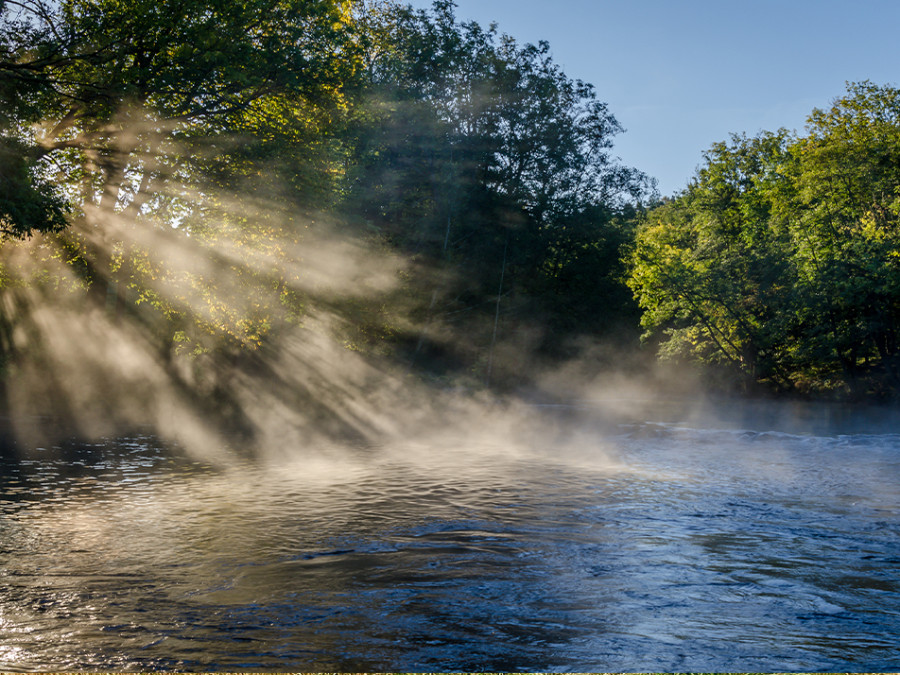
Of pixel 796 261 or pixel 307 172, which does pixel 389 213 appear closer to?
pixel 307 172

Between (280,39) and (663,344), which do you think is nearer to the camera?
(280,39)

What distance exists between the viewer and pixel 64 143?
20.2 m

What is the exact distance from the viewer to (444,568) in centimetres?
777

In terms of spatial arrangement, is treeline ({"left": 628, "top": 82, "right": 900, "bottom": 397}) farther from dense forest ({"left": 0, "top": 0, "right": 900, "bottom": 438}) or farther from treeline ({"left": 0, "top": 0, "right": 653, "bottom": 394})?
treeline ({"left": 0, "top": 0, "right": 653, "bottom": 394})

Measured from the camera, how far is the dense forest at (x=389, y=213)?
20203 millimetres

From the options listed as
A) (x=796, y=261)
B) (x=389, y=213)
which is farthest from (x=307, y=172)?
(x=796, y=261)

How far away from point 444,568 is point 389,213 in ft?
102

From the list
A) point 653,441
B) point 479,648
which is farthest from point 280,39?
point 479,648

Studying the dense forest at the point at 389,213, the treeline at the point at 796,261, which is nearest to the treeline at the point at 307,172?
the dense forest at the point at 389,213

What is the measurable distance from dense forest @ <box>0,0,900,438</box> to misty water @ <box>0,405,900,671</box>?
9064 mm

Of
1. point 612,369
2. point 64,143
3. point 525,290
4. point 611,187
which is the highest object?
point 611,187

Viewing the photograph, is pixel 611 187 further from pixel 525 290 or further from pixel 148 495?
pixel 148 495

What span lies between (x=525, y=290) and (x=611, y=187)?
8.30m

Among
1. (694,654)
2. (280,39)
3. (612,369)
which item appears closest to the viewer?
(694,654)
